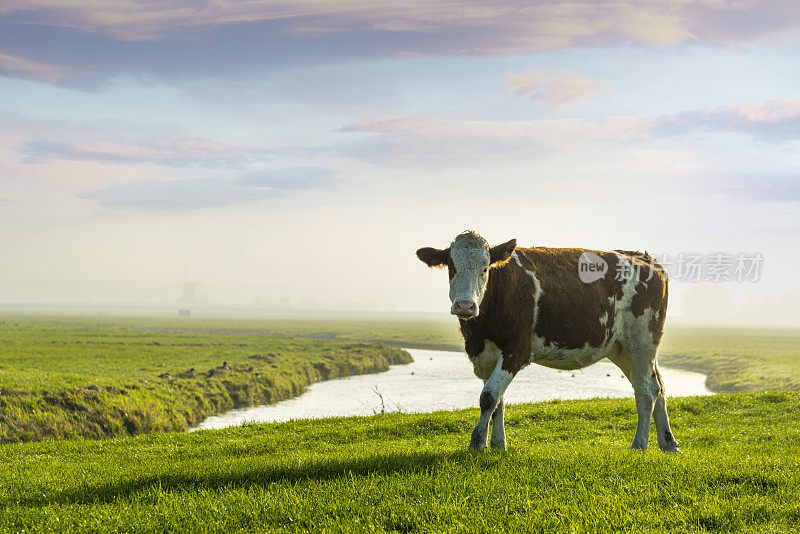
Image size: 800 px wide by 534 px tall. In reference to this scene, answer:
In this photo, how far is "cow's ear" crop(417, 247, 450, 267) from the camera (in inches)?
396

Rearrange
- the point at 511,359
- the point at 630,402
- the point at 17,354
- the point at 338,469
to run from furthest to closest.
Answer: the point at 17,354 → the point at 630,402 → the point at 511,359 → the point at 338,469

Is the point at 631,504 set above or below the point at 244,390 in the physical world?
above

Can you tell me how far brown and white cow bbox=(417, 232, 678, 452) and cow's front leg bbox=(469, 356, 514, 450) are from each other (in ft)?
0.05

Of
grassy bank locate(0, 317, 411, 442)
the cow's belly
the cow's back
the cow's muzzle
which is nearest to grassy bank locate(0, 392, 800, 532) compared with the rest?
the cow's belly

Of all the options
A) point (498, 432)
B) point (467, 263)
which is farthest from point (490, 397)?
point (467, 263)

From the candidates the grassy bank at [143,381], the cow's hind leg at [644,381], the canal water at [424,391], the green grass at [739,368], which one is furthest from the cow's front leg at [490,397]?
the green grass at [739,368]

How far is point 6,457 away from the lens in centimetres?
1312

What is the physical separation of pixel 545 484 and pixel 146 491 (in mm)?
5537

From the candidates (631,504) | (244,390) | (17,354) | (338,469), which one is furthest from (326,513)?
(17,354)

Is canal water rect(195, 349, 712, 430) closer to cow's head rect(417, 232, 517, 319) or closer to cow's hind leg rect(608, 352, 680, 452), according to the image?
cow's hind leg rect(608, 352, 680, 452)

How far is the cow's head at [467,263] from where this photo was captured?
30.1ft

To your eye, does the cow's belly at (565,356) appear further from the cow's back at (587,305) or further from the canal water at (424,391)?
the canal water at (424,391)

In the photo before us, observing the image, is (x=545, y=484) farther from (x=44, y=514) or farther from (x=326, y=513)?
(x=44, y=514)

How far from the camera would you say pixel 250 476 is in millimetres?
8898
